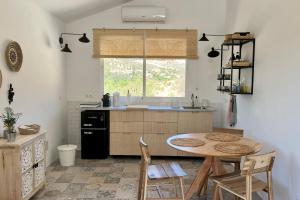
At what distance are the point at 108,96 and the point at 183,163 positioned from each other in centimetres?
180

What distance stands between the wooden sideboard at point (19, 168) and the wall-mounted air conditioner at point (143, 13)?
293 cm

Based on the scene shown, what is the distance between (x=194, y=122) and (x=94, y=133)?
178cm

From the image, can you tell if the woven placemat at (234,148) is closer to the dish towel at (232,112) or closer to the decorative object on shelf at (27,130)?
the dish towel at (232,112)

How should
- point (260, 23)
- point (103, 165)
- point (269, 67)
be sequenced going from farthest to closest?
point (103, 165) → point (260, 23) → point (269, 67)

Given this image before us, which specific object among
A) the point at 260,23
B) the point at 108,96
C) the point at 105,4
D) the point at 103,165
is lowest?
the point at 103,165

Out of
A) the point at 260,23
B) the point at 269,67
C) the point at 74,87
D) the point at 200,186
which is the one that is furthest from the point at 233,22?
the point at 74,87

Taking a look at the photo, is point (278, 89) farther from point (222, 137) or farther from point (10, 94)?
point (10, 94)

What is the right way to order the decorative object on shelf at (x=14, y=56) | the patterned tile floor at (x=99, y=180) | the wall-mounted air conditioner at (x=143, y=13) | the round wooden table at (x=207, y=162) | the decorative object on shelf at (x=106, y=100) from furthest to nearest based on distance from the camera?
the wall-mounted air conditioner at (x=143, y=13) < the decorative object on shelf at (x=106, y=100) < the patterned tile floor at (x=99, y=180) < the decorative object on shelf at (x=14, y=56) < the round wooden table at (x=207, y=162)

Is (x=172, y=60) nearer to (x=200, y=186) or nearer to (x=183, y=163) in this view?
(x=183, y=163)

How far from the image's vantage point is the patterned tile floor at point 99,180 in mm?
3418

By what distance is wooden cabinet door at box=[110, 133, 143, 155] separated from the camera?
4.87m

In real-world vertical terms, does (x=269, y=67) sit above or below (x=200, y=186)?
above

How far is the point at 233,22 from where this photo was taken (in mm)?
4711

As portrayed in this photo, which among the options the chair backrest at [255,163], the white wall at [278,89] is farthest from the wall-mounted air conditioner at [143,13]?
the chair backrest at [255,163]
